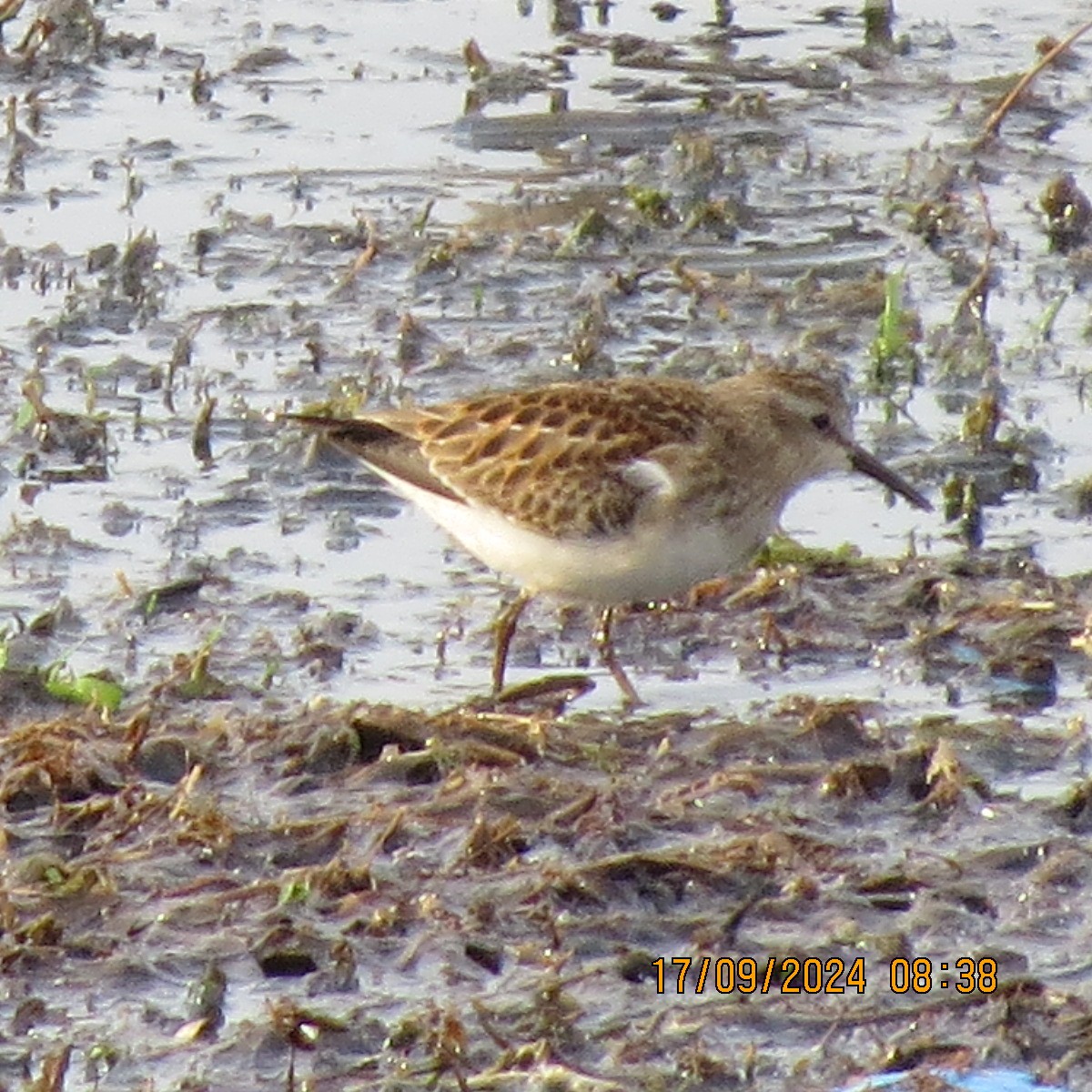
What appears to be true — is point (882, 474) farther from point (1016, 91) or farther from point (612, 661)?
point (1016, 91)

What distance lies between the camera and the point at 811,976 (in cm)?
673

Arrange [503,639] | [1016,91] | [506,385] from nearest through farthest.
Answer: [503,639] → [506,385] → [1016,91]

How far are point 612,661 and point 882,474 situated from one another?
1.10 m

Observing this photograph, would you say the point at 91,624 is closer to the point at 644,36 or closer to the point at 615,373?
the point at 615,373

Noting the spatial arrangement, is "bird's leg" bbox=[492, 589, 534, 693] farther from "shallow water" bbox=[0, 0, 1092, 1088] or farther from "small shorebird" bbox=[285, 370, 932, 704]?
"shallow water" bbox=[0, 0, 1092, 1088]

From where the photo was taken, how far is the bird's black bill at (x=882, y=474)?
29.4ft

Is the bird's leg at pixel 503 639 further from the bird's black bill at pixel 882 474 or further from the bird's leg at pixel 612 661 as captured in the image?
the bird's black bill at pixel 882 474

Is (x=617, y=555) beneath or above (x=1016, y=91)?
beneath

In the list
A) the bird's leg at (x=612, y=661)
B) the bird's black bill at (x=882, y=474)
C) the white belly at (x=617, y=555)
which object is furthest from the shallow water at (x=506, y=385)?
the white belly at (x=617, y=555)

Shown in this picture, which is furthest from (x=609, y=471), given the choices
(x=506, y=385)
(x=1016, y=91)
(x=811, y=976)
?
(x=1016, y=91)

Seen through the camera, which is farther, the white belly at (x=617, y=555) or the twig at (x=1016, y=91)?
the twig at (x=1016, y=91)

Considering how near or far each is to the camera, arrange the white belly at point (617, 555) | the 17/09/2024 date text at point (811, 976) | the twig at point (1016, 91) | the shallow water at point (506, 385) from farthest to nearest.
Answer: the twig at point (1016, 91), the white belly at point (617, 555), the shallow water at point (506, 385), the 17/09/2024 date text at point (811, 976)

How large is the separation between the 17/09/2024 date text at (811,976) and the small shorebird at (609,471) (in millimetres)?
1660

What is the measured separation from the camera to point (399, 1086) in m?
6.19
